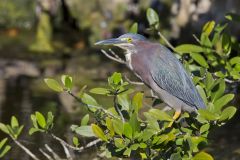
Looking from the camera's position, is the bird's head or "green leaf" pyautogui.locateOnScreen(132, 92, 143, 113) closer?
"green leaf" pyautogui.locateOnScreen(132, 92, 143, 113)

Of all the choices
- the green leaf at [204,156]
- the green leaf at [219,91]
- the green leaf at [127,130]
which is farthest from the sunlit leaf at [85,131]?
the green leaf at [219,91]

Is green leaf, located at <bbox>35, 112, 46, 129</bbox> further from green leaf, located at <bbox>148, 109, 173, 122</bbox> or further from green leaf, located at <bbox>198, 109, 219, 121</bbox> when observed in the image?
green leaf, located at <bbox>198, 109, 219, 121</bbox>

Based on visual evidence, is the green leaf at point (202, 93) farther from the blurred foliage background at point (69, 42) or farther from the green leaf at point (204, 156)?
the blurred foliage background at point (69, 42)

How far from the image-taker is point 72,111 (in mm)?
7633

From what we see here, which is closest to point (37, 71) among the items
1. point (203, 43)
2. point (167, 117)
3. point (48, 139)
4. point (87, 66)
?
point (87, 66)

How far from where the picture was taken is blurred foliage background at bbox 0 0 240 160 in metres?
7.15

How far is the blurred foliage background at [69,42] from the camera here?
7.15m

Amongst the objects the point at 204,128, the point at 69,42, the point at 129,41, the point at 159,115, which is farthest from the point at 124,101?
the point at 69,42

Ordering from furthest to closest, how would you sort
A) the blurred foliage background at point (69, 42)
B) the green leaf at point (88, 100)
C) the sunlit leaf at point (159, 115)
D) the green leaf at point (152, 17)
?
the blurred foliage background at point (69, 42), the green leaf at point (152, 17), the green leaf at point (88, 100), the sunlit leaf at point (159, 115)

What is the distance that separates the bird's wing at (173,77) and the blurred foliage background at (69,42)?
34.0 inches

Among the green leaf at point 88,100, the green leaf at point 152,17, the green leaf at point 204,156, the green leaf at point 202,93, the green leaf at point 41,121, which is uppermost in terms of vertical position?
the green leaf at point 152,17

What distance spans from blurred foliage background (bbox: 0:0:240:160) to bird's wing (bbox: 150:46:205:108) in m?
0.86

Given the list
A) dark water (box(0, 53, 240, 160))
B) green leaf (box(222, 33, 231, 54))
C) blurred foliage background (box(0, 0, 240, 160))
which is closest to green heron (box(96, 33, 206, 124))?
dark water (box(0, 53, 240, 160))

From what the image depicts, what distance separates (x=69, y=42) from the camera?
13.8 metres
